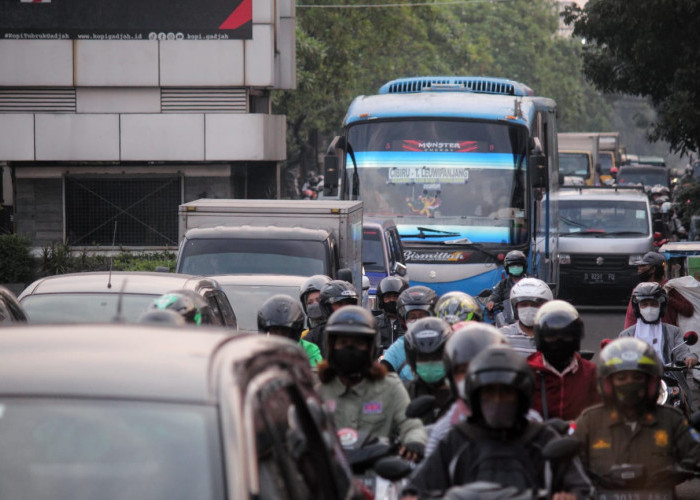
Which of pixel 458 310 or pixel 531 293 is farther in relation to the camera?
pixel 531 293

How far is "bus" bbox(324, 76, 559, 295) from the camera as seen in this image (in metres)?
18.8

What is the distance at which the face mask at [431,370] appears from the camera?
6.78 m

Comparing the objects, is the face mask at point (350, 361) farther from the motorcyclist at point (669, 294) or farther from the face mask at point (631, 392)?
the motorcyclist at point (669, 294)

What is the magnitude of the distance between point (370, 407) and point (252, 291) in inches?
270

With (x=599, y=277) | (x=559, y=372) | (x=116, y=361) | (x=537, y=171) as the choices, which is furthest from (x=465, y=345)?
(x=599, y=277)

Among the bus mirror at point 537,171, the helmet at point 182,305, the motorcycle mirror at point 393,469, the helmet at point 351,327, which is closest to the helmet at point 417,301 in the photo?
the helmet at point 182,305

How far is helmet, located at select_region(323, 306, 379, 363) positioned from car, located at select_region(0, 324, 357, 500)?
8.37 ft

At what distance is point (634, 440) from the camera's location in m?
6.02

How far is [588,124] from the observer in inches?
3728

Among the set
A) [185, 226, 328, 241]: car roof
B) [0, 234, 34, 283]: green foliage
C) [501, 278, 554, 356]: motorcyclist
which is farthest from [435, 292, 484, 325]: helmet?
[0, 234, 34, 283]: green foliage

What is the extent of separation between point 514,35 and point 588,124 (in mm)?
20944

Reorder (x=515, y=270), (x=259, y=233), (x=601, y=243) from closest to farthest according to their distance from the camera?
(x=515, y=270), (x=259, y=233), (x=601, y=243)

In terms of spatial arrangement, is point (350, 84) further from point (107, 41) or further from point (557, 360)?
point (557, 360)

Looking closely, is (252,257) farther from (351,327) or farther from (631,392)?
(631,392)
